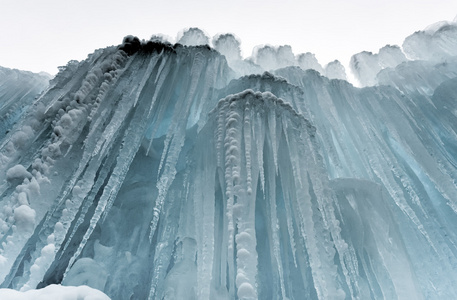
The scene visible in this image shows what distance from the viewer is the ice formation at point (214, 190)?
119 inches

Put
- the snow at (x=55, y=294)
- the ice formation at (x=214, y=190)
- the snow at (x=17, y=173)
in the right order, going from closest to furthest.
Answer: the snow at (x=55, y=294)
the ice formation at (x=214, y=190)
the snow at (x=17, y=173)

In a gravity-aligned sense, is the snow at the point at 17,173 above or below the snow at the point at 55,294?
above

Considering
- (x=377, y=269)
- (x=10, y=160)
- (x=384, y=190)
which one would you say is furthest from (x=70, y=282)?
(x=384, y=190)

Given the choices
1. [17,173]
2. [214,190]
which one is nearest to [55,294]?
[17,173]

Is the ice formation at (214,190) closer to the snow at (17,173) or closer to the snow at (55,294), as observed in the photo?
the snow at (17,173)

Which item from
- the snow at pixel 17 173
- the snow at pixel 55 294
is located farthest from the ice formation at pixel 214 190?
the snow at pixel 55 294

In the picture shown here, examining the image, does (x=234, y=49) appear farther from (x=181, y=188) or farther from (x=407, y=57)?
(x=181, y=188)

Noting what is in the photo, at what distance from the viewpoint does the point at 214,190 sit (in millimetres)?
3539

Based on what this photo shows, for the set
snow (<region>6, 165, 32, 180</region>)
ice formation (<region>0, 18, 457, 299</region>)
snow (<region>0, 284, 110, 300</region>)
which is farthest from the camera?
snow (<region>6, 165, 32, 180</region>)

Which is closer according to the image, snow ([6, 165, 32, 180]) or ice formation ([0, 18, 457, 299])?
ice formation ([0, 18, 457, 299])

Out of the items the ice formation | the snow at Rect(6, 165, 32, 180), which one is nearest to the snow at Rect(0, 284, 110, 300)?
the ice formation

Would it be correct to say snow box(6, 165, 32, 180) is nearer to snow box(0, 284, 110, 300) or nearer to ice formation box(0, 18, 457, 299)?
ice formation box(0, 18, 457, 299)

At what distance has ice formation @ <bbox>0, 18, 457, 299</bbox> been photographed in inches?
119

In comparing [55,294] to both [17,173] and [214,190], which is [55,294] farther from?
[214,190]
